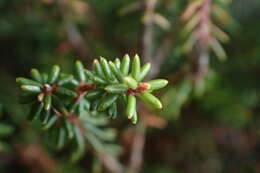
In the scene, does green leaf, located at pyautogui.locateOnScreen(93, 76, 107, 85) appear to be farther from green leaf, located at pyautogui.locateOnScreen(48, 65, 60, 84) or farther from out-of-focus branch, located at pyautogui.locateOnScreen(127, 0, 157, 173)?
out-of-focus branch, located at pyautogui.locateOnScreen(127, 0, 157, 173)

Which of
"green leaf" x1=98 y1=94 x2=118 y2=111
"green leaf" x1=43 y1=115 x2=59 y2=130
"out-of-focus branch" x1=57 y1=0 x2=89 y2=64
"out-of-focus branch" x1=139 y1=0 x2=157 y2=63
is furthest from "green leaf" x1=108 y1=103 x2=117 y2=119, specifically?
"out-of-focus branch" x1=57 y1=0 x2=89 y2=64

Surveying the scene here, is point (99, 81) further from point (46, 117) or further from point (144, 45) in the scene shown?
point (144, 45)

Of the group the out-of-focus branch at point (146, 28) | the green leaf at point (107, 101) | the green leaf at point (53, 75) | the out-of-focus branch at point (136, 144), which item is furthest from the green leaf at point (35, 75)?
the out-of-focus branch at point (136, 144)

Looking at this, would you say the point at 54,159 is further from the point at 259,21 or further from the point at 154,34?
the point at 259,21

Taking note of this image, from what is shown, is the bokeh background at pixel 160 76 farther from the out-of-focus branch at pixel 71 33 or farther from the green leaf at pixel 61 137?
the green leaf at pixel 61 137

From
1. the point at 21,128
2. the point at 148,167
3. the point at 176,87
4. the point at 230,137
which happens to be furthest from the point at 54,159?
the point at 230,137

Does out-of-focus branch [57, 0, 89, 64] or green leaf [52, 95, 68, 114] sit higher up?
out-of-focus branch [57, 0, 89, 64]

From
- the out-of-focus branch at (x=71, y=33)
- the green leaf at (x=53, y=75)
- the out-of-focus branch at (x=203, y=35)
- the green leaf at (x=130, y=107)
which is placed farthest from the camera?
the out-of-focus branch at (x=71, y=33)
